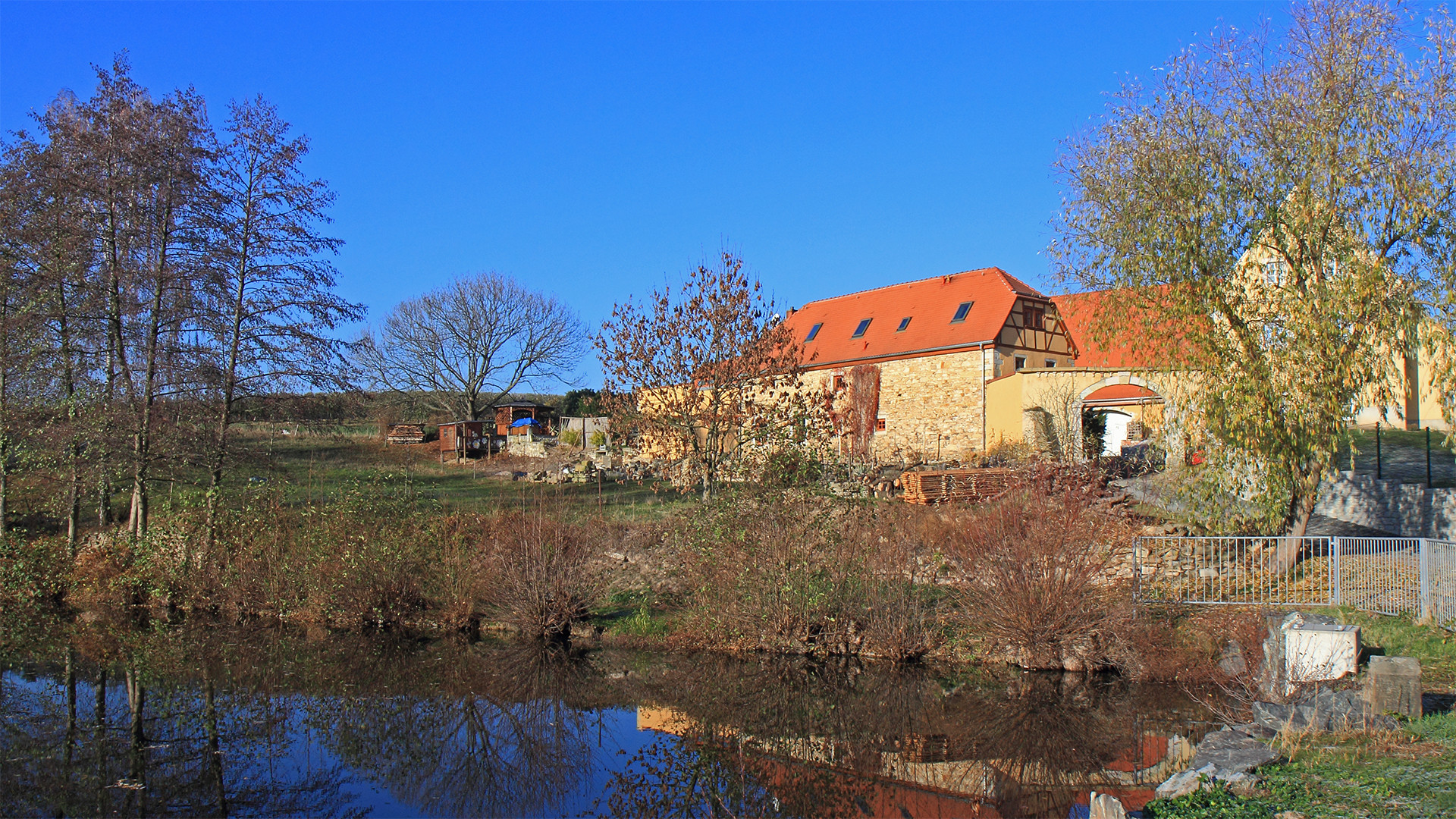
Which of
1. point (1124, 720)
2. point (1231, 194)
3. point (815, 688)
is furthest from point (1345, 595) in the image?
point (815, 688)

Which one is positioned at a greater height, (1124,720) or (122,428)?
(122,428)

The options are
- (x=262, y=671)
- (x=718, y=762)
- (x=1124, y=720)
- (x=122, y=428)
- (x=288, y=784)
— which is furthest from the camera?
(x=122, y=428)

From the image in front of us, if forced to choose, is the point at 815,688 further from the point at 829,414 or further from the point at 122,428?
the point at 122,428

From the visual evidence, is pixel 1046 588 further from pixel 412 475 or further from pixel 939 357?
pixel 939 357

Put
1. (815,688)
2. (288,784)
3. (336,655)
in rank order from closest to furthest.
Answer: (288,784) → (815,688) → (336,655)

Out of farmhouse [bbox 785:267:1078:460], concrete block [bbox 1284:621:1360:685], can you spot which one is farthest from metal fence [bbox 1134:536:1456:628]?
farmhouse [bbox 785:267:1078:460]

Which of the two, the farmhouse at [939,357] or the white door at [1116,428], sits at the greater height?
the farmhouse at [939,357]

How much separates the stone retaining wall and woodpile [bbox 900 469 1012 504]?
5.30 meters

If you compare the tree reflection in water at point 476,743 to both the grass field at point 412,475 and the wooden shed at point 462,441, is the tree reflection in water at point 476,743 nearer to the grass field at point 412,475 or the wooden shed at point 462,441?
the grass field at point 412,475

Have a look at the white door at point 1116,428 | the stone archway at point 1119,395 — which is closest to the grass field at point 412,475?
the stone archway at point 1119,395

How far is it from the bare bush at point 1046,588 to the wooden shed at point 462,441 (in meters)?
26.0

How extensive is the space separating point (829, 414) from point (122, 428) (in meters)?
12.3

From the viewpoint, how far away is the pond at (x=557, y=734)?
24.5 feet

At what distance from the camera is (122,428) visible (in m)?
15.6
